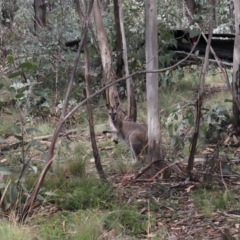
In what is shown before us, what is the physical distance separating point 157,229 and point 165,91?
257 inches

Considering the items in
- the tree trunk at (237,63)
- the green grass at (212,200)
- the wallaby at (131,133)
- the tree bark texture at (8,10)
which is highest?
the tree bark texture at (8,10)

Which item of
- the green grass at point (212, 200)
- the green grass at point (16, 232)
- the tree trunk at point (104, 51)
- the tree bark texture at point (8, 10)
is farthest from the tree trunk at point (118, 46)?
the green grass at point (16, 232)

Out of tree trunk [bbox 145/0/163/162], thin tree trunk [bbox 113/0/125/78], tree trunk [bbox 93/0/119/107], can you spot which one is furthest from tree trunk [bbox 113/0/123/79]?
tree trunk [bbox 145/0/163/162]

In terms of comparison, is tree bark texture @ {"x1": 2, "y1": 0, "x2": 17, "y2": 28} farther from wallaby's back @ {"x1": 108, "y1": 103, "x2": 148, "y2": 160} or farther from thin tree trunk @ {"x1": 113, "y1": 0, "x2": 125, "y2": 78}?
wallaby's back @ {"x1": 108, "y1": 103, "x2": 148, "y2": 160}

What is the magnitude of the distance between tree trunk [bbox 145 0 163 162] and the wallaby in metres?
0.81

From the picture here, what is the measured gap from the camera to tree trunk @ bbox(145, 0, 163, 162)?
5.01 metres

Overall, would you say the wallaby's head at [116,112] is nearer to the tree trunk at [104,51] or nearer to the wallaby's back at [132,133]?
the wallaby's back at [132,133]

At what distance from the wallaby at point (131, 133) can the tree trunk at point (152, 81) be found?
81 centimetres

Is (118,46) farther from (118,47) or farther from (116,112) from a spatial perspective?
(116,112)

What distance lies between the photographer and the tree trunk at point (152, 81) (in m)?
5.01

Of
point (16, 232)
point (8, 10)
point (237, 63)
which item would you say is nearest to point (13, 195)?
point (16, 232)

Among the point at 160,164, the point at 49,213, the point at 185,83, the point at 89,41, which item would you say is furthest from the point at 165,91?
the point at 49,213

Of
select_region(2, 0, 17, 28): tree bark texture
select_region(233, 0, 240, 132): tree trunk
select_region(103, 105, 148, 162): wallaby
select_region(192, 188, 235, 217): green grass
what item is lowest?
select_region(192, 188, 235, 217): green grass

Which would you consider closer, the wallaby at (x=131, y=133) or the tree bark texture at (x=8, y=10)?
the wallaby at (x=131, y=133)
